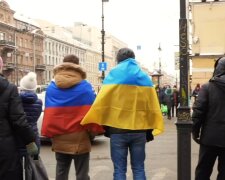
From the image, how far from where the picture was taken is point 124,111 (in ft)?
18.3

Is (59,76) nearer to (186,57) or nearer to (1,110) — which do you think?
(1,110)

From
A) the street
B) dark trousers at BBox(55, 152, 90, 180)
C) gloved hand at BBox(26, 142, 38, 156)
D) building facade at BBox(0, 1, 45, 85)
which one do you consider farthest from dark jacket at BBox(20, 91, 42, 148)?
building facade at BBox(0, 1, 45, 85)

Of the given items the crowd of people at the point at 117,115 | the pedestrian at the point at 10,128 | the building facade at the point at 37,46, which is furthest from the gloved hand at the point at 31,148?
the building facade at the point at 37,46

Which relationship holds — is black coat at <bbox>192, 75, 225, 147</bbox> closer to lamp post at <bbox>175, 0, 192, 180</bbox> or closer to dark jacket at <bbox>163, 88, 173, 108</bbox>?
lamp post at <bbox>175, 0, 192, 180</bbox>

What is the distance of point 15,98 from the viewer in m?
4.75

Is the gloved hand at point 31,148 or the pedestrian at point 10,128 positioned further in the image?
the gloved hand at point 31,148

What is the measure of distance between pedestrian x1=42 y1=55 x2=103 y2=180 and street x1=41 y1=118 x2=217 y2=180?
7.38 feet

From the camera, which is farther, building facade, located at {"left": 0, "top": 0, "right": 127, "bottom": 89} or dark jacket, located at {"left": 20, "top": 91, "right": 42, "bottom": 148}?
building facade, located at {"left": 0, "top": 0, "right": 127, "bottom": 89}

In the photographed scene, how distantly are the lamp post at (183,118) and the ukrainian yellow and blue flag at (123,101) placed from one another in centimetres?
83

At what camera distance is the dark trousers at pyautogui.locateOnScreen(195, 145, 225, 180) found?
5.53 meters

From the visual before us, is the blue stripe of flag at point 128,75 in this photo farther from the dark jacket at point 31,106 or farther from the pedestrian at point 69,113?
the dark jacket at point 31,106

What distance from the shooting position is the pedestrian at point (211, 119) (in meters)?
5.43

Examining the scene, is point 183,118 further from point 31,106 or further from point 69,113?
point 31,106

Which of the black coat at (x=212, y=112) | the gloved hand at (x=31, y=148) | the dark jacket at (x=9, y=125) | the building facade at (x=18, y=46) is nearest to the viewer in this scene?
the dark jacket at (x=9, y=125)
